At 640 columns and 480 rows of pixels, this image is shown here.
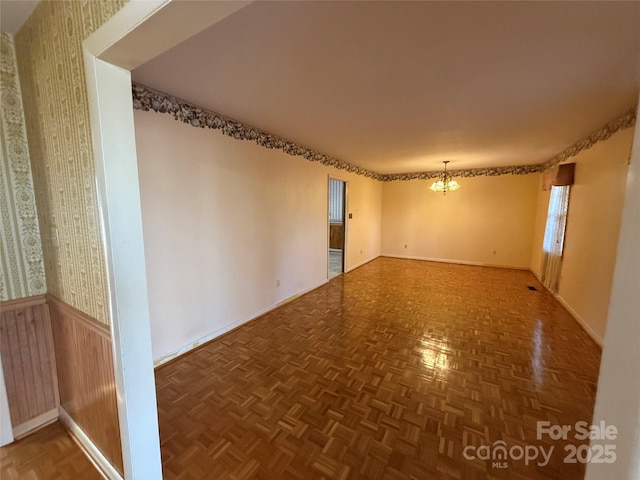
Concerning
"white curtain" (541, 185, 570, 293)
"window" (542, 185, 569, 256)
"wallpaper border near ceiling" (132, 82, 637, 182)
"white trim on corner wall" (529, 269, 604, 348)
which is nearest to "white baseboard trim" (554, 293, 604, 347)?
"white trim on corner wall" (529, 269, 604, 348)

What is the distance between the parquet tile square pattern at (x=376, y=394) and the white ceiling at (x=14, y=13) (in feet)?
8.15

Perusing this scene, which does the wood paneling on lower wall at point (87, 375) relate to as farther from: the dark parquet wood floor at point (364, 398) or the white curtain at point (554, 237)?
the white curtain at point (554, 237)

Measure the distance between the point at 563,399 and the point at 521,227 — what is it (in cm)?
507

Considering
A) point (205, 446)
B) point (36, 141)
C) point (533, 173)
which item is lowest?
point (205, 446)

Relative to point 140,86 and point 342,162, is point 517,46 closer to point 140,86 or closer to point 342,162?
point 140,86

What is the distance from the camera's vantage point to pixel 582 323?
3.17 metres

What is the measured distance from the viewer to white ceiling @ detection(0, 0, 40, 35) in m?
1.29

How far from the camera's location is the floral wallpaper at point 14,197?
4.97ft

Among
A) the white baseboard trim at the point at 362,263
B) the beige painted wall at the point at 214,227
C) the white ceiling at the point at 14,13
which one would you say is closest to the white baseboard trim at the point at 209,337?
the beige painted wall at the point at 214,227

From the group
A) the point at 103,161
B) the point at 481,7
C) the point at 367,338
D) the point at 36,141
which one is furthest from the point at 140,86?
the point at 367,338

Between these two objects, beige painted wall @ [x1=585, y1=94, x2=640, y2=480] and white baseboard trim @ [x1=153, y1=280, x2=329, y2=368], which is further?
white baseboard trim @ [x1=153, y1=280, x2=329, y2=368]

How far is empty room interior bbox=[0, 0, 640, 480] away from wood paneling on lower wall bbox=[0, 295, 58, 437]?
1cm

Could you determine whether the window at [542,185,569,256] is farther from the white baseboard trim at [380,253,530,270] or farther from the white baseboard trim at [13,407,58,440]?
the white baseboard trim at [13,407,58,440]

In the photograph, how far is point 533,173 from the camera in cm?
569
